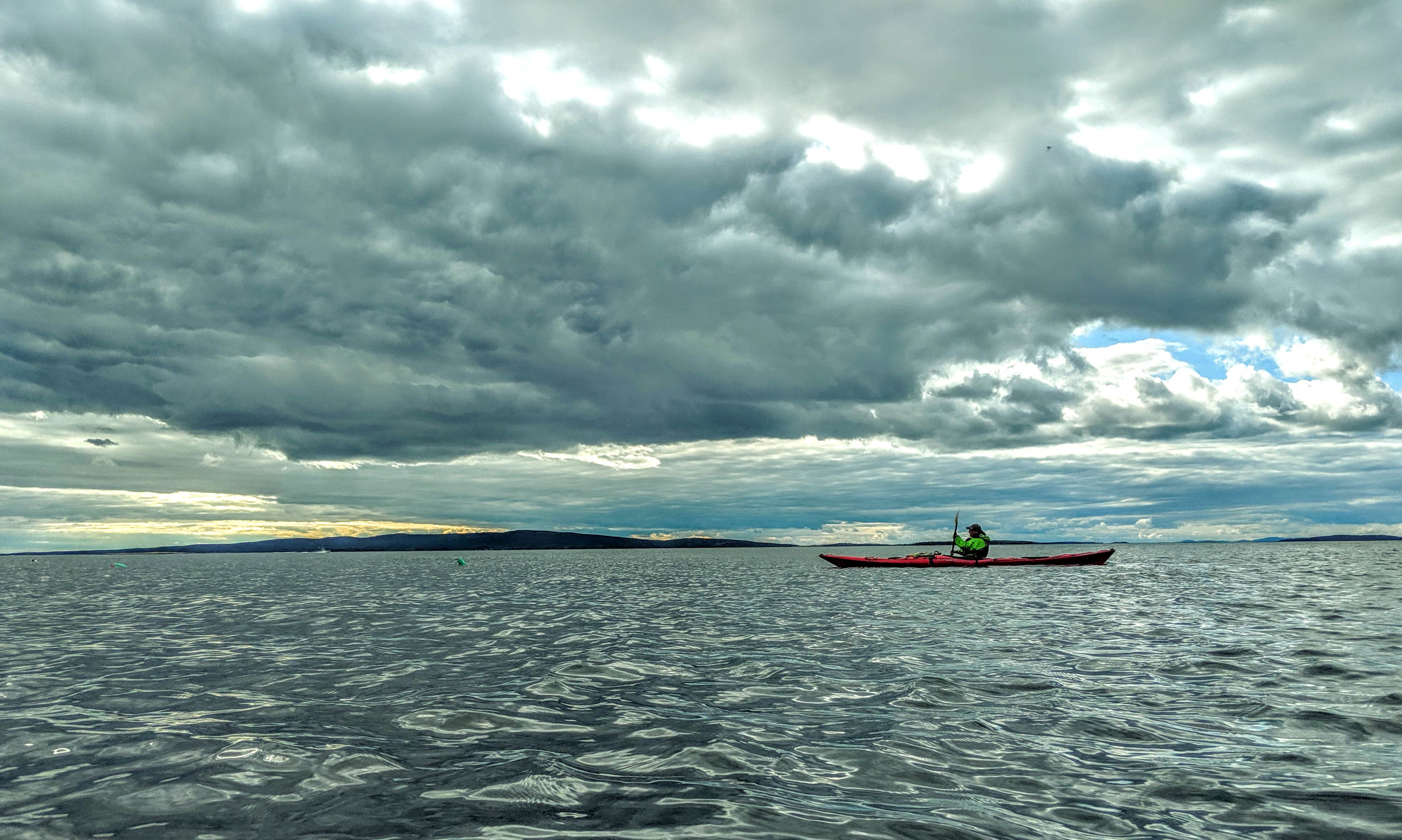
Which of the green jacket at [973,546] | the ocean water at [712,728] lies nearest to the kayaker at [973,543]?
the green jacket at [973,546]

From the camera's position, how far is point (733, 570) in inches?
3802

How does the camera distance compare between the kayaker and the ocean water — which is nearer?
the ocean water

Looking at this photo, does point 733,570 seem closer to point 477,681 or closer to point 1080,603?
point 1080,603

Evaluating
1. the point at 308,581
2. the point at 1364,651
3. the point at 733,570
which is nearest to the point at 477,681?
the point at 1364,651

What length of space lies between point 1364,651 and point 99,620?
4202cm

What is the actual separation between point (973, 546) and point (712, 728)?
212 ft

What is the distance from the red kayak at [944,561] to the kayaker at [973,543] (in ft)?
1.93

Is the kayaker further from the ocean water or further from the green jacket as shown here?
the ocean water

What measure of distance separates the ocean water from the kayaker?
1630 inches

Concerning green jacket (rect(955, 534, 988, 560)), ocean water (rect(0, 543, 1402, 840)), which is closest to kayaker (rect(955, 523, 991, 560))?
green jacket (rect(955, 534, 988, 560))

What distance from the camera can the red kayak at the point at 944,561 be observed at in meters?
68.9

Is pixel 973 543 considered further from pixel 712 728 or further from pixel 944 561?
pixel 712 728

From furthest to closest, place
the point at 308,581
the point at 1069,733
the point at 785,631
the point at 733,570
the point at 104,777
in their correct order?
the point at 733,570 → the point at 308,581 → the point at 785,631 → the point at 1069,733 → the point at 104,777

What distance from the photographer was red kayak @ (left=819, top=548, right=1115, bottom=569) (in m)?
68.9
